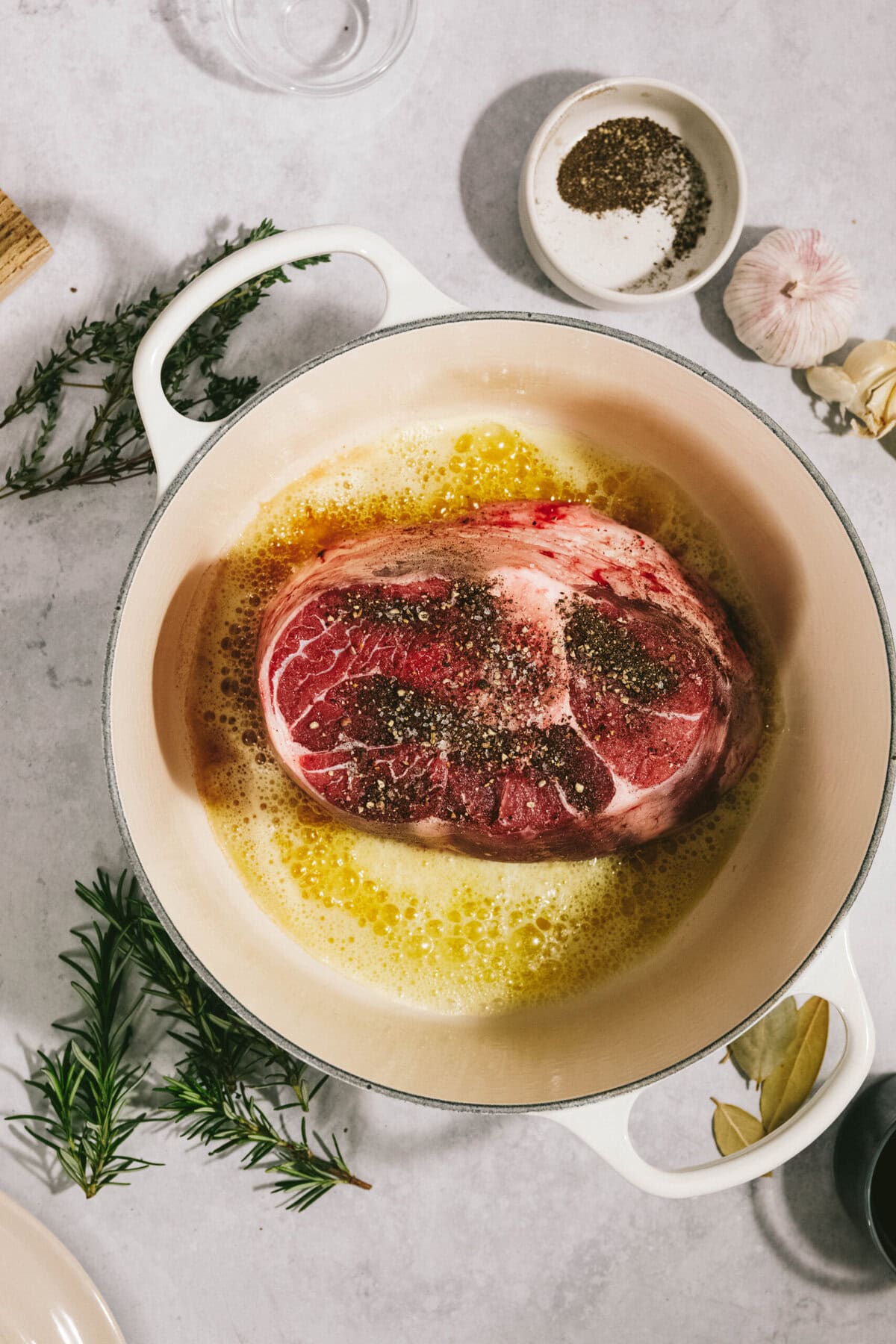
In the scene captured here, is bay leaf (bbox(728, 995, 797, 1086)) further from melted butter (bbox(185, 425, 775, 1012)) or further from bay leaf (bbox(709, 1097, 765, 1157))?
melted butter (bbox(185, 425, 775, 1012))

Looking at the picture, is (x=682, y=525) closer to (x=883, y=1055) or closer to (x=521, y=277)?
(x=521, y=277)

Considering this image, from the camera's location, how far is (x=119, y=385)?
1778 mm

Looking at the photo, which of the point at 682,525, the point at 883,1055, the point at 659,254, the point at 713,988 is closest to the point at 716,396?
the point at 682,525

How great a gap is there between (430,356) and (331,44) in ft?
2.69

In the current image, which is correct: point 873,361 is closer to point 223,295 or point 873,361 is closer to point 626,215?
point 626,215

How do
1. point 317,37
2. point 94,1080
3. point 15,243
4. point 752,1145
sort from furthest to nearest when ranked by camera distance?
point 317,37 → point 15,243 → point 94,1080 → point 752,1145

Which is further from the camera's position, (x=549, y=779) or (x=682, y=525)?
(x=682, y=525)

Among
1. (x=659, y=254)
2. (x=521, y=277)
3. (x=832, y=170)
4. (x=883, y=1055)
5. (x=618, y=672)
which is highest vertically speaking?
(x=832, y=170)

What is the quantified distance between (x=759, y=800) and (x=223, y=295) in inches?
55.1

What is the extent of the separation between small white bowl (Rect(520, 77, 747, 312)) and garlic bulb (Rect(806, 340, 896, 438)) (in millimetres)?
327

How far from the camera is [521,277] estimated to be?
6.24ft

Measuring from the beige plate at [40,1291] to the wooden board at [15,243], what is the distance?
5.89 feet

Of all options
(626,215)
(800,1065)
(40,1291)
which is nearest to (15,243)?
(626,215)

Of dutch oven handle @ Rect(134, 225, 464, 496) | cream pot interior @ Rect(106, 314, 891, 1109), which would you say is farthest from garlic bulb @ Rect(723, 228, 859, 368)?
dutch oven handle @ Rect(134, 225, 464, 496)
